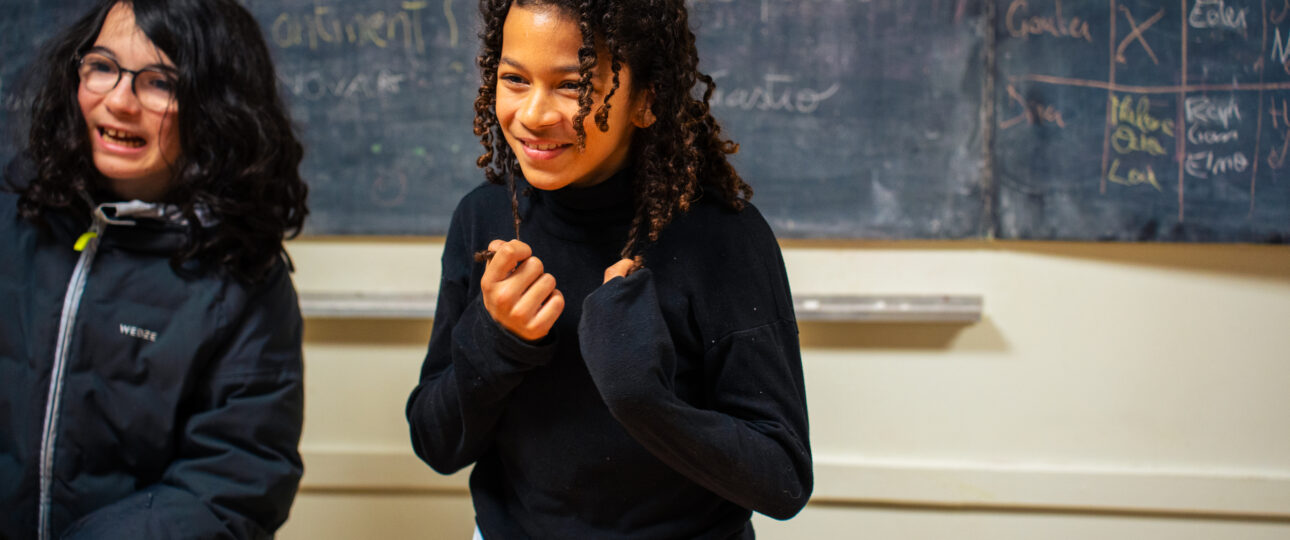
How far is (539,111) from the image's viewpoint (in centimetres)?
80

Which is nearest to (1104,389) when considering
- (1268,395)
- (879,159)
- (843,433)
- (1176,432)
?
(1176,432)

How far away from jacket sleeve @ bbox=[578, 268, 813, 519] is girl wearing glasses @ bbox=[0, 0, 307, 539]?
→ 0.66 meters

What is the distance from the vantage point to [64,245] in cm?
121

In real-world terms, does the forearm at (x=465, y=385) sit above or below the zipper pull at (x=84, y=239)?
below

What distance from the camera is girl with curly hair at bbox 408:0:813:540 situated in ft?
2.63

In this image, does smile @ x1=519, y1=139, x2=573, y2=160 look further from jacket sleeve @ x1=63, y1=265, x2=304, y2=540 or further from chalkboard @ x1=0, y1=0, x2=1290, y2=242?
chalkboard @ x1=0, y1=0, x2=1290, y2=242

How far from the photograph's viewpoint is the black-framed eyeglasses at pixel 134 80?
1191 mm

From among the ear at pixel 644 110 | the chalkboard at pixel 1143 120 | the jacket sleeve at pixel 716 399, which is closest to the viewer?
the jacket sleeve at pixel 716 399

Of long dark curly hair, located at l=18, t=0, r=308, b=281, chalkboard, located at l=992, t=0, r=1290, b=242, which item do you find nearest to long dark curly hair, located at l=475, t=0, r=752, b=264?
long dark curly hair, located at l=18, t=0, r=308, b=281

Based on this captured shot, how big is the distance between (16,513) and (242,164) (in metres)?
0.55

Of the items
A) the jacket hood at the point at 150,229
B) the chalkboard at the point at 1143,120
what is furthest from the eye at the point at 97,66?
the chalkboard at the point at 1143,120

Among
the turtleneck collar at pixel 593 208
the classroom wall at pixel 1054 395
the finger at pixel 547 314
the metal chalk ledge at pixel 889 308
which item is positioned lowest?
the classroom wall at pixel 1054 395

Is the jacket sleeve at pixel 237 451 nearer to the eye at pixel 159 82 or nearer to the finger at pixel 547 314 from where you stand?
the eye at pixel 159 82

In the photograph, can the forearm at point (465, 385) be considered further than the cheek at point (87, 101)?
No
